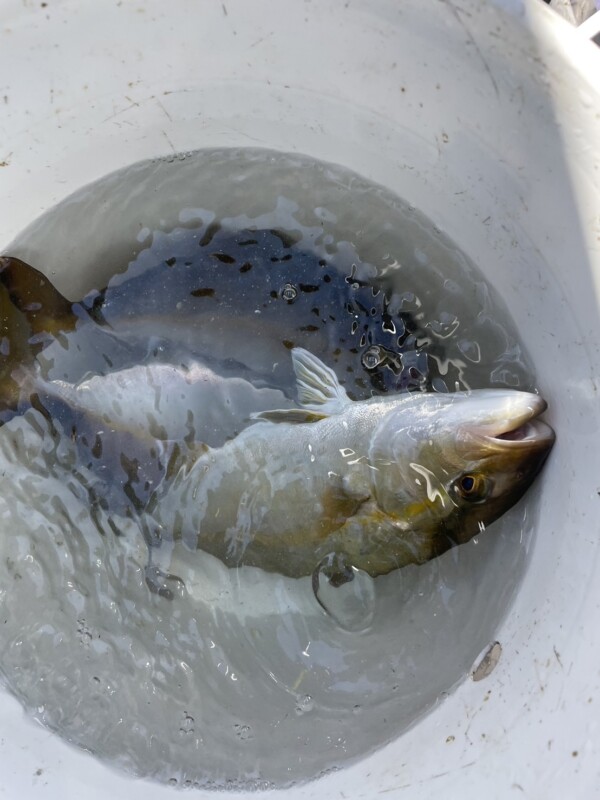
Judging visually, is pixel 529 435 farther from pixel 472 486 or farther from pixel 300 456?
pixel 300 456

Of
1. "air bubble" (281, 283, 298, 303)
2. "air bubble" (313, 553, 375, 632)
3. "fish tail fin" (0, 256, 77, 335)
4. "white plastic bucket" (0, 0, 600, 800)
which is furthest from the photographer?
"air bubble" (281, 283, 298, 303)

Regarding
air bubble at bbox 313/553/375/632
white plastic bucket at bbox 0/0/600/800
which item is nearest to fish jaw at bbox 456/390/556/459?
white plastic bucket at bbox 0/0/600/800

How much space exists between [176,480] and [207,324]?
20.4 inches

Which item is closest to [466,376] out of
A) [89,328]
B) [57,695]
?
[89,328]

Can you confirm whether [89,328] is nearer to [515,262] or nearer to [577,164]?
[515,262]

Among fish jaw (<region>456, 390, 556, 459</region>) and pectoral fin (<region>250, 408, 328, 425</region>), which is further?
pectoral fin (<region>250, 408, 328, 425</region>)

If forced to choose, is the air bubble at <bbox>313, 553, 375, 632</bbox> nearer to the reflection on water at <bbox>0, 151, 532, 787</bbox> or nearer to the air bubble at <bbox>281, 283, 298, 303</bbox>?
the reflection on water at <bbox>0, 151, 532, 787</bbox>

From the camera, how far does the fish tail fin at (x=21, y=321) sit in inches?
74.5

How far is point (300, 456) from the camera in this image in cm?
176

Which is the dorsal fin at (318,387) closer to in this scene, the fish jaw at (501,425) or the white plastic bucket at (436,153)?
the fish jaw at (501,425)

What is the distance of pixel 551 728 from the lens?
1447 millimetres

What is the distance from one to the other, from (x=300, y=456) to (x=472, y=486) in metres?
0.49

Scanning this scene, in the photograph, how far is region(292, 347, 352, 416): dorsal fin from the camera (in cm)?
184

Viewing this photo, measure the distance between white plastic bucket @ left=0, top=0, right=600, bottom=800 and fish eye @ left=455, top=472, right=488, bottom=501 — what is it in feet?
0.85
